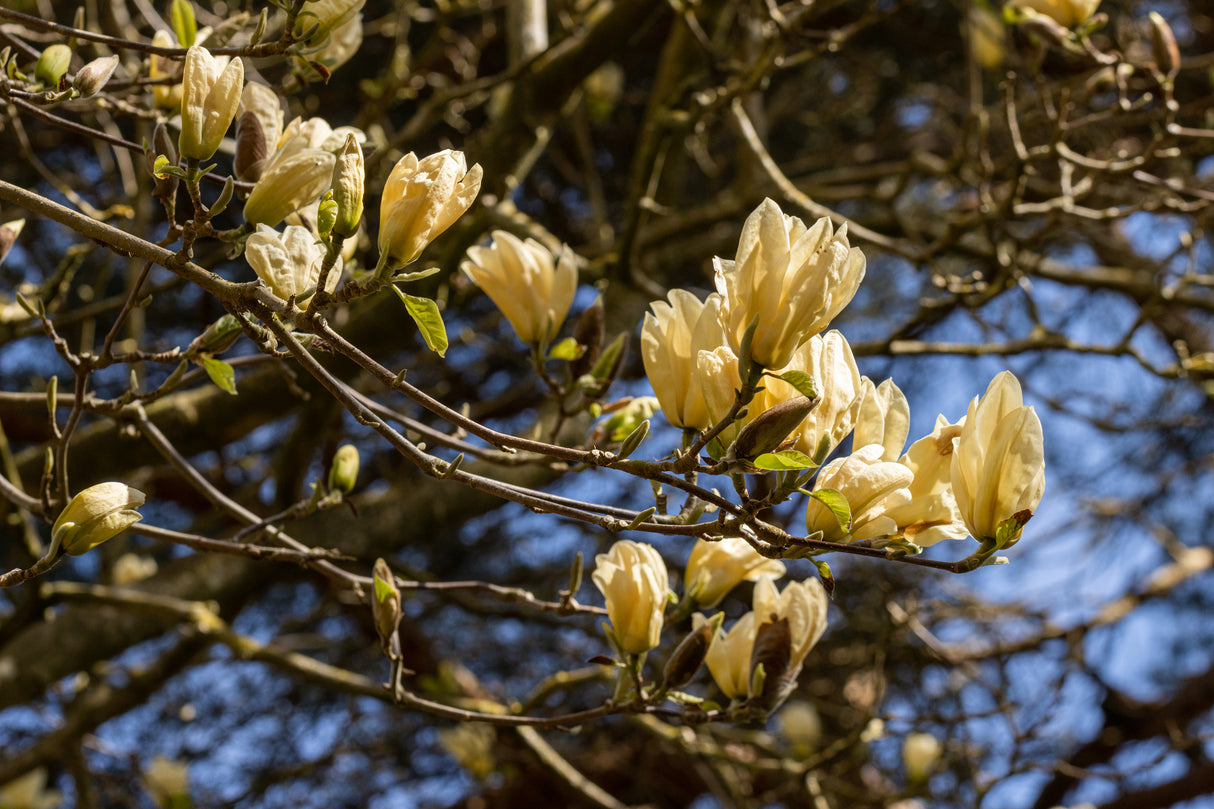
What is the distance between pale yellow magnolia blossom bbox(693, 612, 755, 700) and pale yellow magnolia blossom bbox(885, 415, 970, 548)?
0.88 feet

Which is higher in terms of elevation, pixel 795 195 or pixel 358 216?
pixel 358 216

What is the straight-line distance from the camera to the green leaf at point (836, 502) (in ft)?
2.03

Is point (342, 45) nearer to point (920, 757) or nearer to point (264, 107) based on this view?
point (264, 107)

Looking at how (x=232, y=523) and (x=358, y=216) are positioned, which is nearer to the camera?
(x=358, y=216)

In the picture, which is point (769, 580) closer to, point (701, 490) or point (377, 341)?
point (701, 490)

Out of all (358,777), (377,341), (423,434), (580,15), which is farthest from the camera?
(358,777)

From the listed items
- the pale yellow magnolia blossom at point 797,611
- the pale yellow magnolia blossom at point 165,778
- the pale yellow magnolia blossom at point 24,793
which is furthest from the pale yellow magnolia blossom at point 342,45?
the pale yellow magnolia blossom at point 24,793

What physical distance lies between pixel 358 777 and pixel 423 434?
2397 mm

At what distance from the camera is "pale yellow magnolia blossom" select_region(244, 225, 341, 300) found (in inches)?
26.0

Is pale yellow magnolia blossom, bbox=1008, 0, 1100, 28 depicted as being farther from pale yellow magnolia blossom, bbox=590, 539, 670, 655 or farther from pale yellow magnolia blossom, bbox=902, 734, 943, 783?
pale yellow magnolia blossom, bbox=902, 734, 943, 783

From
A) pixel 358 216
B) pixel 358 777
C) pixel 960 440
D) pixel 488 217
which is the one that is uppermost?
pixel 358 216

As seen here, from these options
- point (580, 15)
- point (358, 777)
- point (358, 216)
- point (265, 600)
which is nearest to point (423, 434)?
point (358, 216)

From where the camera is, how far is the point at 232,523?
8.77 feet

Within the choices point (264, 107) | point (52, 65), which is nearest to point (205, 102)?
point (264, 107)
